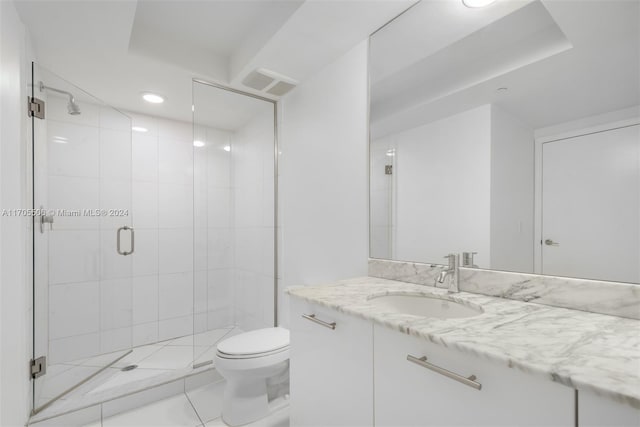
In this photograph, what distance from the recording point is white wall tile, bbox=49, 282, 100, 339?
6.38 ft

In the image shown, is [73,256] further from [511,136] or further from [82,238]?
[511,136]

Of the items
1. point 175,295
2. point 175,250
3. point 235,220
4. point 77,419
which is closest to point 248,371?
point 77,419

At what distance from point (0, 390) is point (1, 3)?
1.63 metres

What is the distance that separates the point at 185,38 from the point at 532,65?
2.07 meters

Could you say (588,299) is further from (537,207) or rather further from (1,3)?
(1,3)

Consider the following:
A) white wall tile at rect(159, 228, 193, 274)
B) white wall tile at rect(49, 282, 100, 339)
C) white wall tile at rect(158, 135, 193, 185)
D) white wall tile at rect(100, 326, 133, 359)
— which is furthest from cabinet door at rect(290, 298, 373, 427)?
white wall tile at rect(158, 135, 193, 185)

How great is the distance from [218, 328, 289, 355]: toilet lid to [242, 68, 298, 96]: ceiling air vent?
5.77 feet

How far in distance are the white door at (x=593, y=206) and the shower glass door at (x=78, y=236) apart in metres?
2.50

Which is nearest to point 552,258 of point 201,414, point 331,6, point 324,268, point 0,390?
point 324,268

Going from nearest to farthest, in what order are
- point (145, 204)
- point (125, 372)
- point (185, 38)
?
point (185, 38) → point (125, 372) → point (145, 204)

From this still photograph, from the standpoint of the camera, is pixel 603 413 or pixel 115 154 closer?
pixel 603 413

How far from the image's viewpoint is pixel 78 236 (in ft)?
6.91

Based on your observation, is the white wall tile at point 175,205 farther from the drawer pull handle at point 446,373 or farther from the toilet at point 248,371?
the drawer pull handle at point 446,373

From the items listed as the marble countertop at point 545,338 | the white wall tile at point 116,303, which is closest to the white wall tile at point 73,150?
the white wall tile at point 116,303
